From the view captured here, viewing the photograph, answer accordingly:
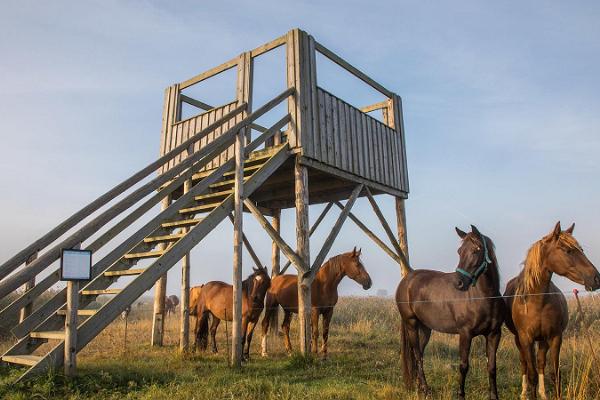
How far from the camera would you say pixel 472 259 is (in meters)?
5.39

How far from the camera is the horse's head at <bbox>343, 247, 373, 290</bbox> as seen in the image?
10500 millimetres

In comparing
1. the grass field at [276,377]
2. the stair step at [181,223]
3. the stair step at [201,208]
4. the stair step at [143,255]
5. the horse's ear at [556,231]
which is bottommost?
the grass field at [276,377]

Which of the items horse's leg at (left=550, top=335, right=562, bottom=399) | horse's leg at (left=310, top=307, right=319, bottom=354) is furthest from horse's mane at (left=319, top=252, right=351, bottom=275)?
horse's leg at (left=550, top=335, right=562, bottom=399)

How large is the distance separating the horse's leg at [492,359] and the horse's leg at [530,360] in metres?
0.30

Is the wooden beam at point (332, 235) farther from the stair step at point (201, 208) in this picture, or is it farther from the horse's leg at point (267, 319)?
the stair step at point (201, 208)

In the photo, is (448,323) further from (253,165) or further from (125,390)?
(253,165)

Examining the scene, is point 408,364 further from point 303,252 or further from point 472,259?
point 303,252

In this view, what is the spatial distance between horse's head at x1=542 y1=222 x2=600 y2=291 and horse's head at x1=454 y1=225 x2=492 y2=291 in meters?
0.66

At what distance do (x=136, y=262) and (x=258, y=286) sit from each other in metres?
2.89

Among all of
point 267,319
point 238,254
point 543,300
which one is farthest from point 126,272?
point 543,300

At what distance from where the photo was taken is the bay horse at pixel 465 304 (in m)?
5.41

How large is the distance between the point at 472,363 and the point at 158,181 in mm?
6657

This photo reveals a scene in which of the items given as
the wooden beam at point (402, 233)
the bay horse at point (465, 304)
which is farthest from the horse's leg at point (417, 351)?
the wooden beam at point (402, 233)

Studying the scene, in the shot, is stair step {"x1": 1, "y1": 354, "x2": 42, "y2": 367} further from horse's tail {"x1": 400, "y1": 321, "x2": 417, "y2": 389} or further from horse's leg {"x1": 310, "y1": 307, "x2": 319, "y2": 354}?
horse's leg {"x1": 310, "y1": 307, "x2": 319, "y2": 354}
